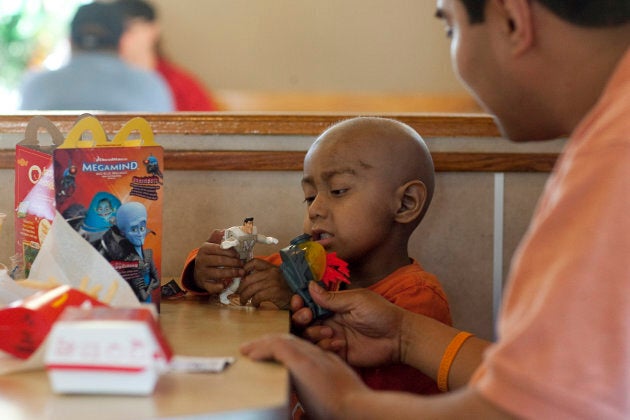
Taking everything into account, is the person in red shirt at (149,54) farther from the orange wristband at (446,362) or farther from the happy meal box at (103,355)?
the happy meal box at (103,355)

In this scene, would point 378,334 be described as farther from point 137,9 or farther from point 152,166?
point 137,9

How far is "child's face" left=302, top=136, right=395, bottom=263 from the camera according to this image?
59.0 inches

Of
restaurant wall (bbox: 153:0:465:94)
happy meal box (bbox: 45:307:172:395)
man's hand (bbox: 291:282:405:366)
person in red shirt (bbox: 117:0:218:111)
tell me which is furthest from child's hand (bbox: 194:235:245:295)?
restaurant wall (bbox: 153:0:465:94)

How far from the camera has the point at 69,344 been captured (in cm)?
79

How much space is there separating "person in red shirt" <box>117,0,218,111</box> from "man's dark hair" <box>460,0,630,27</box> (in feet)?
11.6

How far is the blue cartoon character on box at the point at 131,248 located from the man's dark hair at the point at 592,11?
24.9 inches

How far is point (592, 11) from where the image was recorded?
81cm

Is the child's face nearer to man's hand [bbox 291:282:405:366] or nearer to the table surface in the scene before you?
man's hand [bbox 291:282:405:366]

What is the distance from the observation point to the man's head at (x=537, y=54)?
2.66 feet

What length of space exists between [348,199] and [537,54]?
695 mm

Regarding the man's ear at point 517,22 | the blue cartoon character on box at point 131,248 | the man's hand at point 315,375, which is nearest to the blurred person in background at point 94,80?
the blue cartoon character on box at point 131,248

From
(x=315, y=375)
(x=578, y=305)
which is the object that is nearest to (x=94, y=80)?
(x=315, y=375)

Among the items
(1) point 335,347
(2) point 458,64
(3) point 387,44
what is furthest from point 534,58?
(3) point 387,44

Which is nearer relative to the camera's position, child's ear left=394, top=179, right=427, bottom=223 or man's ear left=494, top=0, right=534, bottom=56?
man's ear left=494, top=0, right=534, bottom=56
